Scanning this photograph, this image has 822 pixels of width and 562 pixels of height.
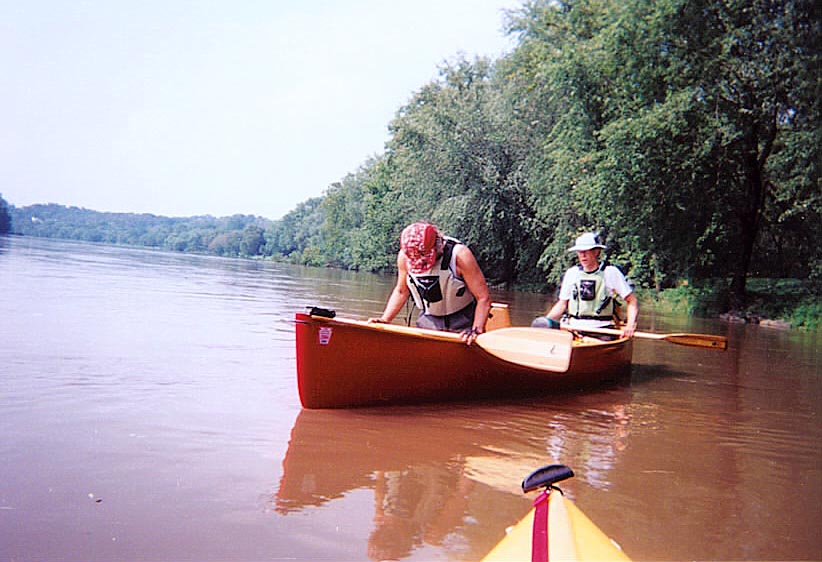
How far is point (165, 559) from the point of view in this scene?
2.45 meters

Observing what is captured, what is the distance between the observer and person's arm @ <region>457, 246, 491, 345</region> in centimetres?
489

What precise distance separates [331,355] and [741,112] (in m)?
13.6

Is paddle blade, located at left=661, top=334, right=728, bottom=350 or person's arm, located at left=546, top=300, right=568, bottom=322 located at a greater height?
person's arm, located at left=546, top=300, right=568, bottom=322

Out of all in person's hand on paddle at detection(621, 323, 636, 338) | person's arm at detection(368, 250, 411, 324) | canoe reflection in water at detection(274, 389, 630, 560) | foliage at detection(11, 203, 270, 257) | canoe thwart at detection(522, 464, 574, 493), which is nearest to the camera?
canoe thwart at detection(522, 464, 574, 493)

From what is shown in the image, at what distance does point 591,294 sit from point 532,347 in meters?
1.61

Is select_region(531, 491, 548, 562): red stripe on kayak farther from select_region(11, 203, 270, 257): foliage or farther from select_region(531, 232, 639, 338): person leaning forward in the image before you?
select_region(11, 203, 270, 257): foliage

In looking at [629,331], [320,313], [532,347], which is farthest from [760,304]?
[320,313]

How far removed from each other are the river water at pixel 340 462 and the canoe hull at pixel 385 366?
0.41 feet

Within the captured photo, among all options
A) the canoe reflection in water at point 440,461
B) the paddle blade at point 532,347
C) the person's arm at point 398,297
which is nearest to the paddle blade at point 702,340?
the canoe reflection in water at point 440,461

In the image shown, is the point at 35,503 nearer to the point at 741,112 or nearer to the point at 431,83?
the point at 741,112

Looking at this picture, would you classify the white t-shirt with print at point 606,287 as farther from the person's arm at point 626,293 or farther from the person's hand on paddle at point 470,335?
the person's hand on paddle at point 470,335

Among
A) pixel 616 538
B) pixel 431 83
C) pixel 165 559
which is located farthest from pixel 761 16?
pixel 431 83

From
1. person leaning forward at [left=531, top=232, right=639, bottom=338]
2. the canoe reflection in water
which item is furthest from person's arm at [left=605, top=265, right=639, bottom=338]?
the canoe reflection in water

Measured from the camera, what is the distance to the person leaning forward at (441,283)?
4.86m
